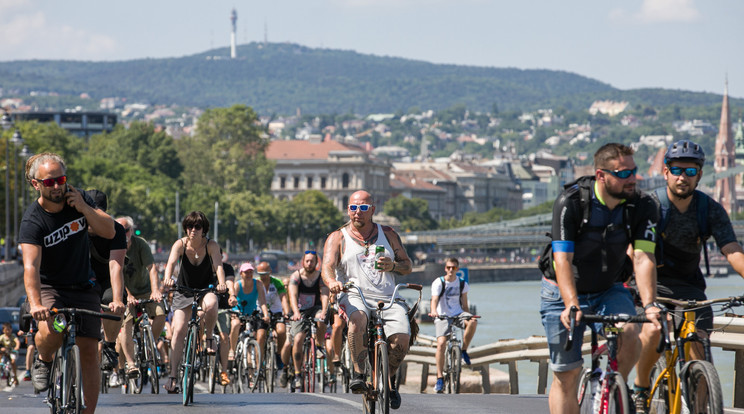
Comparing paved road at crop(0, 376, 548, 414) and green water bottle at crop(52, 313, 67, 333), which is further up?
green water bottle at crop(52, 313, 67, 333)

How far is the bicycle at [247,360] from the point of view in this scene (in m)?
16.4

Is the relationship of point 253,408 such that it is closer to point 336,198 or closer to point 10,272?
point 10,272

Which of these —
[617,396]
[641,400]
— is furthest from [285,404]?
[617,396]

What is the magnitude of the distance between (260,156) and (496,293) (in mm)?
27767

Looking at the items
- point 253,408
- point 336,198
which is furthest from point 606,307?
point 336,198

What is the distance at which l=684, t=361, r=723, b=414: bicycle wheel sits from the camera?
6973 mm

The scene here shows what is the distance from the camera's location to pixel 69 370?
8258mm

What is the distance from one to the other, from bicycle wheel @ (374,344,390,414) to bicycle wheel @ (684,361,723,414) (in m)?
2.56

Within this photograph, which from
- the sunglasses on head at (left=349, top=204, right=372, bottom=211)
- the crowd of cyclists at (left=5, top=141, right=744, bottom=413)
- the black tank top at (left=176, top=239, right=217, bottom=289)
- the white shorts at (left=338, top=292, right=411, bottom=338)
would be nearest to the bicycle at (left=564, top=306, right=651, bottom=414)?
the crowd of cyclists at (left=5, top=141, right=744, bottom=413)

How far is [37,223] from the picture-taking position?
8266 millimetres

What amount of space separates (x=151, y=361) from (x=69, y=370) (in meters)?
5.44

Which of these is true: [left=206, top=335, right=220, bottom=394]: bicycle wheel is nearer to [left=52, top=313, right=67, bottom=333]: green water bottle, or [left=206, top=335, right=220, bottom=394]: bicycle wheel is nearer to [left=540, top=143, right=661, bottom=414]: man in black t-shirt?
[left=52, top=313, right=67, bottom=333]: green water bottle

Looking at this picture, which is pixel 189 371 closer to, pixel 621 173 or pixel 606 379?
pixel 621 173

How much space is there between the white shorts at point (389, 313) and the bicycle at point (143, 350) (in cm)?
355
